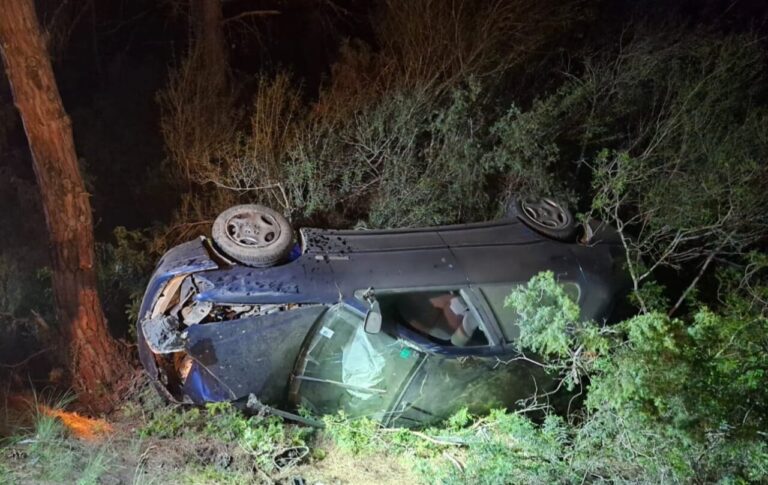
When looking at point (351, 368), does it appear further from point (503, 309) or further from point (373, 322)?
point (503, 309)

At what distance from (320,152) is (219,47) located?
2737 millimetres

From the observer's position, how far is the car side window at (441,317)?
4.50 meters

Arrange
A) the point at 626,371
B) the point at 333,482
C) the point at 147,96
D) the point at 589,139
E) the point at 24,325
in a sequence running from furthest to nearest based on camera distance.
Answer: the point at 147,96, the point at 589,139, the point at 24,325, the point at 333,482, the point at 626,371

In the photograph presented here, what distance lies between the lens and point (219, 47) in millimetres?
8594

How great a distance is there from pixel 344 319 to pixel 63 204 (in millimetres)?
3254

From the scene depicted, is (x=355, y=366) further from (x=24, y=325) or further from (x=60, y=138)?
(x=24, y=325)

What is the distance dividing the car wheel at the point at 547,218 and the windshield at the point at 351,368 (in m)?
1.68

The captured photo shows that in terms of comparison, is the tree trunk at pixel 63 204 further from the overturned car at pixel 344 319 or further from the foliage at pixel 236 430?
the overturned car at pixel 344 319

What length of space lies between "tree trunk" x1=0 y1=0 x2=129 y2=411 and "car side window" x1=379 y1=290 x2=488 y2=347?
3149 millimetres

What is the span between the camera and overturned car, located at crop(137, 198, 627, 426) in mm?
4238

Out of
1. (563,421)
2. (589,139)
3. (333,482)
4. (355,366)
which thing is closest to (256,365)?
(355,366)

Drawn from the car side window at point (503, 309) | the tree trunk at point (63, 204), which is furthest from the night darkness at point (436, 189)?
the car side window at point (503, 309)

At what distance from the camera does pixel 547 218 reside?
541cm

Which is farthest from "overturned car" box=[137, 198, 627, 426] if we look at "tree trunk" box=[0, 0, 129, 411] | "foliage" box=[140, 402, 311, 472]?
"tree trunk" box=[0, 0, 129, 411]
